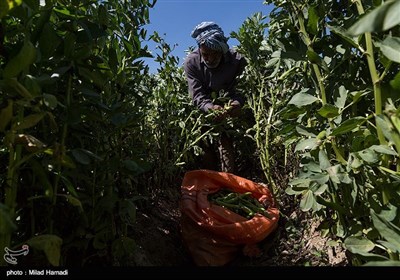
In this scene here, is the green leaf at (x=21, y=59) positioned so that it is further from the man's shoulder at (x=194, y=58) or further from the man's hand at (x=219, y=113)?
the man's shoulder at (x=194, y=58)

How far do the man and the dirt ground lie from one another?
25.7 inches

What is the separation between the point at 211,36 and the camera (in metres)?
2.64

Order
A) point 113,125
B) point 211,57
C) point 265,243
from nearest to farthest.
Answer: point 113,125, point 265,243, point 211,57

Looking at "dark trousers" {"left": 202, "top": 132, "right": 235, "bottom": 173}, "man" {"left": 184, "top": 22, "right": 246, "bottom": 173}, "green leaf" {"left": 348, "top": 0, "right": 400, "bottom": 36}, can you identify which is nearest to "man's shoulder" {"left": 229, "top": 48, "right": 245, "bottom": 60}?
"man" {"left": 184, "top": 22, "right": 246, "bottom": 173}

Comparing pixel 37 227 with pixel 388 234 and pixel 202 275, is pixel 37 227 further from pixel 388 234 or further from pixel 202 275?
pixel 388 234

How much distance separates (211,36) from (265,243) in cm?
149

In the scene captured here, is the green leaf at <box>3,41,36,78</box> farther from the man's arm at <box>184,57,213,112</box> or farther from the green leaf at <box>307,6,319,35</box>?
the man's arm at <box>184,57,213,112</box>

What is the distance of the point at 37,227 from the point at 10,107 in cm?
47

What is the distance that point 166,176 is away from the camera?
2316 mm

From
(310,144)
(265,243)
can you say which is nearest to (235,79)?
(265,243)

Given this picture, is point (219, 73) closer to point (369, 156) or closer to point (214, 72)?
point (214, 72)

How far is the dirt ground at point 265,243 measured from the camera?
159 centimetres

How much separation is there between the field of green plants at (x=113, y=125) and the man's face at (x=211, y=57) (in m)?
1.31

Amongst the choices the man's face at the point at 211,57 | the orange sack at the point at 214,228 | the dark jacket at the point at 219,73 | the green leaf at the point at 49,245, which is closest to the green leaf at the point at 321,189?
the green leaf at the point at 49,245
